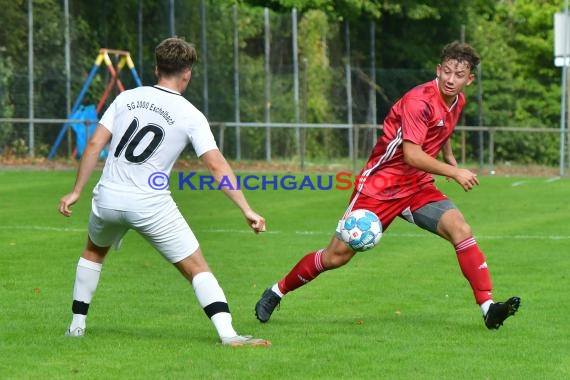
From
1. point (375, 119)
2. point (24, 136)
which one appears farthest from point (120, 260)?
point (375, 119)

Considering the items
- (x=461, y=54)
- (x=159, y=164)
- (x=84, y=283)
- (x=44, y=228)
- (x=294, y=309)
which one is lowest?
(x=44, y=228)

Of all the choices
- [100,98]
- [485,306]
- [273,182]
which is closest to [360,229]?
[485,306]

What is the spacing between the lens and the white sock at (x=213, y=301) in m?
8.05

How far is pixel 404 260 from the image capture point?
13.4 meters

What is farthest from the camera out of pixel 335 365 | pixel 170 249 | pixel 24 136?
pixel 24 136

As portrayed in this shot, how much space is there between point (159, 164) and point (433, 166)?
1.92 meters

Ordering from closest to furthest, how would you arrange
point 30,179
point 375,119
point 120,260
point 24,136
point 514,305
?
point 514,305
point 120,260
point 30,179
point 24,136
point 375,119

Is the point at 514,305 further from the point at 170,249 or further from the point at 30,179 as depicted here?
the point at 30,179

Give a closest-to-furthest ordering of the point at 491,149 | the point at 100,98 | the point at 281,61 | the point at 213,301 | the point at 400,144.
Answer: the point at 213,301 → the point at 400,144 → the point at 491,149 → the point at 100,98 → the point at 281,61

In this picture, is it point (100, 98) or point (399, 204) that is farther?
point (100, 98)

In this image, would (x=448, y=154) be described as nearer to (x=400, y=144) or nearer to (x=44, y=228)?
(x=400, y=144)

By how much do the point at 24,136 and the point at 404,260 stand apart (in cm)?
1843

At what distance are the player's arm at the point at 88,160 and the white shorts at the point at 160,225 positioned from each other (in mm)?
146

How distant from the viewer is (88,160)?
7984 millimetres
